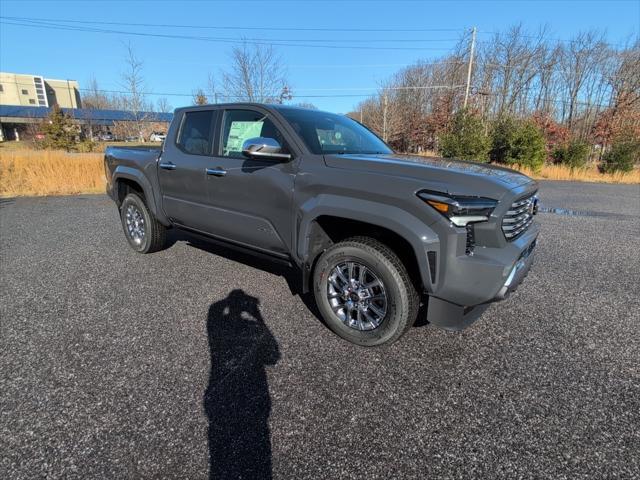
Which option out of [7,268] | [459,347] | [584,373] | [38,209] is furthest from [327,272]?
[38,209]

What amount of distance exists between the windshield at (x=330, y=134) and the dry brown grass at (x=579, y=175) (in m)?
17.3

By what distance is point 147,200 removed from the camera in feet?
15.0

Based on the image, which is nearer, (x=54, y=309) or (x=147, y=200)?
(x=54, y=309)

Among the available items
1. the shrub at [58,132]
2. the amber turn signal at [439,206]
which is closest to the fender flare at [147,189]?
the amber turn signal at [439,206]

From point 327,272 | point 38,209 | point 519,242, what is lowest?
point 38,209

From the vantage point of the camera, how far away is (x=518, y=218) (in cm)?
256

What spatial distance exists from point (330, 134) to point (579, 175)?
65.3 ft

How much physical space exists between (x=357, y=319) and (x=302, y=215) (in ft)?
3.04

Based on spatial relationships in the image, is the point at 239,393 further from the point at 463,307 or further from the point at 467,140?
the point at 467,140

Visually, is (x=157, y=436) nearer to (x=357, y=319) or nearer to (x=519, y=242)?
(x=357, y=319)

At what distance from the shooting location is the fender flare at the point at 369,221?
2320mm

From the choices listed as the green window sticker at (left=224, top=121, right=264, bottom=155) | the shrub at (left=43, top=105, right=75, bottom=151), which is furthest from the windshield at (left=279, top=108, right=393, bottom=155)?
the shrub at (left=43, top=105, right=75, bottom=151)

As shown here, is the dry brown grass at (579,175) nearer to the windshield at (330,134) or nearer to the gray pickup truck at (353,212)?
the windshield at (330,134)

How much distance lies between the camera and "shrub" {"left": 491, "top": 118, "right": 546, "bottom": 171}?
18094mm
